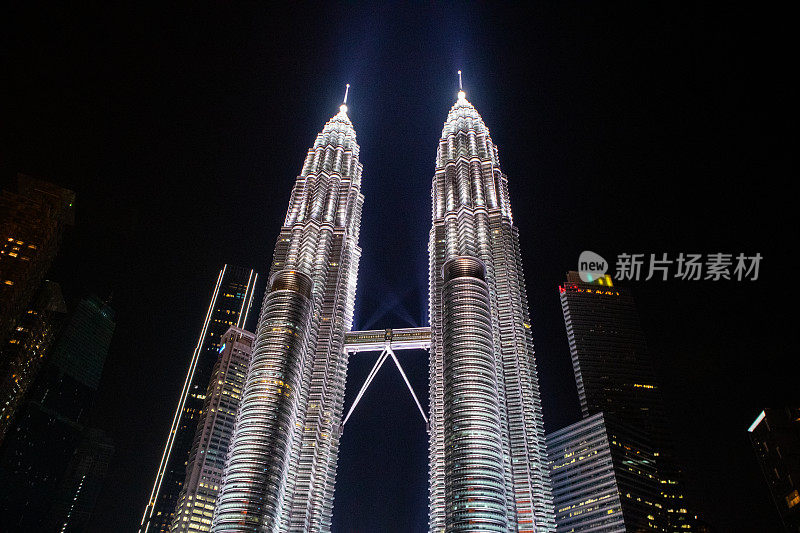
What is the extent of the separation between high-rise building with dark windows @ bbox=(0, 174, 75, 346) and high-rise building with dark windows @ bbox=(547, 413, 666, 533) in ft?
520

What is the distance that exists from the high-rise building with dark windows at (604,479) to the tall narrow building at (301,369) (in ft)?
260

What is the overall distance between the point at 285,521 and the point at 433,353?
173ft

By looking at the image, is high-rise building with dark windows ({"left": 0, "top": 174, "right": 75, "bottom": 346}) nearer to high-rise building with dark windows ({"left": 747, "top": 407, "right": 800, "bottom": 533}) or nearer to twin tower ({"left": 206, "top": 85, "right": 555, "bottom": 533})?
twin tower ({"left": 206, "top": 85, "right": 555, "bottom": 533})

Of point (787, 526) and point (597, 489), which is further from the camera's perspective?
point (597, 489)

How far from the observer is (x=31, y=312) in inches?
6053

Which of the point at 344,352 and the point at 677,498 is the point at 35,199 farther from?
the point at 677,498

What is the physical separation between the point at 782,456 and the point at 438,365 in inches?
2882

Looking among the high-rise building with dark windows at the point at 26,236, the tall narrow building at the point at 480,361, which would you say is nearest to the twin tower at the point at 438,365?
the tall narrow building at the point at 480,361

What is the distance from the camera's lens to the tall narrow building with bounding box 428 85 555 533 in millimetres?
114375

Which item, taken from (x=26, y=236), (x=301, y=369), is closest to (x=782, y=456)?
(x=301, y=369)

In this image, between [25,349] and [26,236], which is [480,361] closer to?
[26,236]

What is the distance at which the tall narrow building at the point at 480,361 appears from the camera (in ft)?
375

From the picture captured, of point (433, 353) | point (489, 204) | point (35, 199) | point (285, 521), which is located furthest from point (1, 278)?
point (489, 204)

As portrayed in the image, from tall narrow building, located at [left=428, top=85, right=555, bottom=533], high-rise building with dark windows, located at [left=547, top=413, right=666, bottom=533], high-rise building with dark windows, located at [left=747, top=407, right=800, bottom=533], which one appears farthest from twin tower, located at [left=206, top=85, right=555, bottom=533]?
high-rise building with dark windows, located at [left=547, top=413, right=666, bottom=533]
